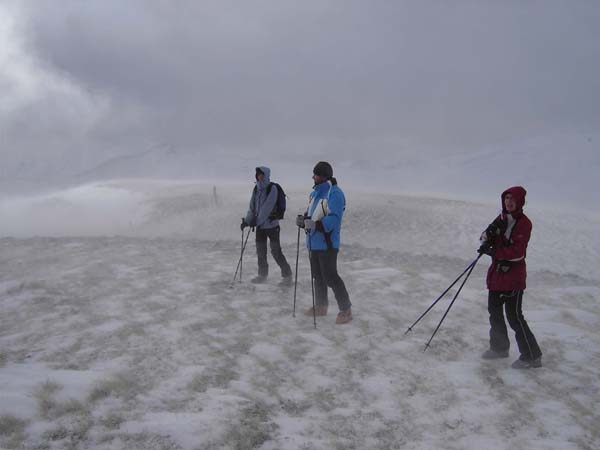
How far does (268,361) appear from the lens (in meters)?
5.36

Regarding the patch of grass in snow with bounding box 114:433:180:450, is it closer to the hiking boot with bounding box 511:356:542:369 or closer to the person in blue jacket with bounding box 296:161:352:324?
the person in blue jacket with bounding box 296:161:352:324

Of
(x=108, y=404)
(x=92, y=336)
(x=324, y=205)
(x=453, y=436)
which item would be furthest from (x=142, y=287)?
(x=453, y=436)

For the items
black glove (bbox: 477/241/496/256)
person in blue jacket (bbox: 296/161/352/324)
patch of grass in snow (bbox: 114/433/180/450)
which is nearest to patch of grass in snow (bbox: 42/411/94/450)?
patch of grass in snow (bbox: 114/433/180/450)

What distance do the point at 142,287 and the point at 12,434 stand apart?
203 inches

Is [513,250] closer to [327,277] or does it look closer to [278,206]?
[327,277]

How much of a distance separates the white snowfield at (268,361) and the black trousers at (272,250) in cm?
40

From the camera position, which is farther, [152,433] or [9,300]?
[9,300]

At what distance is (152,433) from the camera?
356cm

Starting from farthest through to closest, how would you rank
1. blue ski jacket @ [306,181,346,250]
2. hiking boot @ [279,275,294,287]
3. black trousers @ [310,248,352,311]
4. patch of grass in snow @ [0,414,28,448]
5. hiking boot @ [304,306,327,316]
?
hiking boot @ [279,275,294,287]
hiking boot @ [304,306,327,316]
black trousers @ [310,248,352,311]
blue ski jacket @ [306,181,346,250]
patch of grass in snow @ [0,414,28,448]

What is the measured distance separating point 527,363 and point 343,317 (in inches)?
99.3

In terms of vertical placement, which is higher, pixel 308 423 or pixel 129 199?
pixel 129 199

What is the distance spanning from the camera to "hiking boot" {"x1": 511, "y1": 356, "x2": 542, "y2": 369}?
526cm

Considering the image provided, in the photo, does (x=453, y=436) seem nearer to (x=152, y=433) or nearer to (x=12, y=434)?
(x=152, y=433)

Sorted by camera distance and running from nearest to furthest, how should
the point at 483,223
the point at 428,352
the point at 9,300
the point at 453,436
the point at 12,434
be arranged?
the point at 12,434 < the point at 453,436 < the point at 428,352 < the point at 9,300 < the point at 483,223
